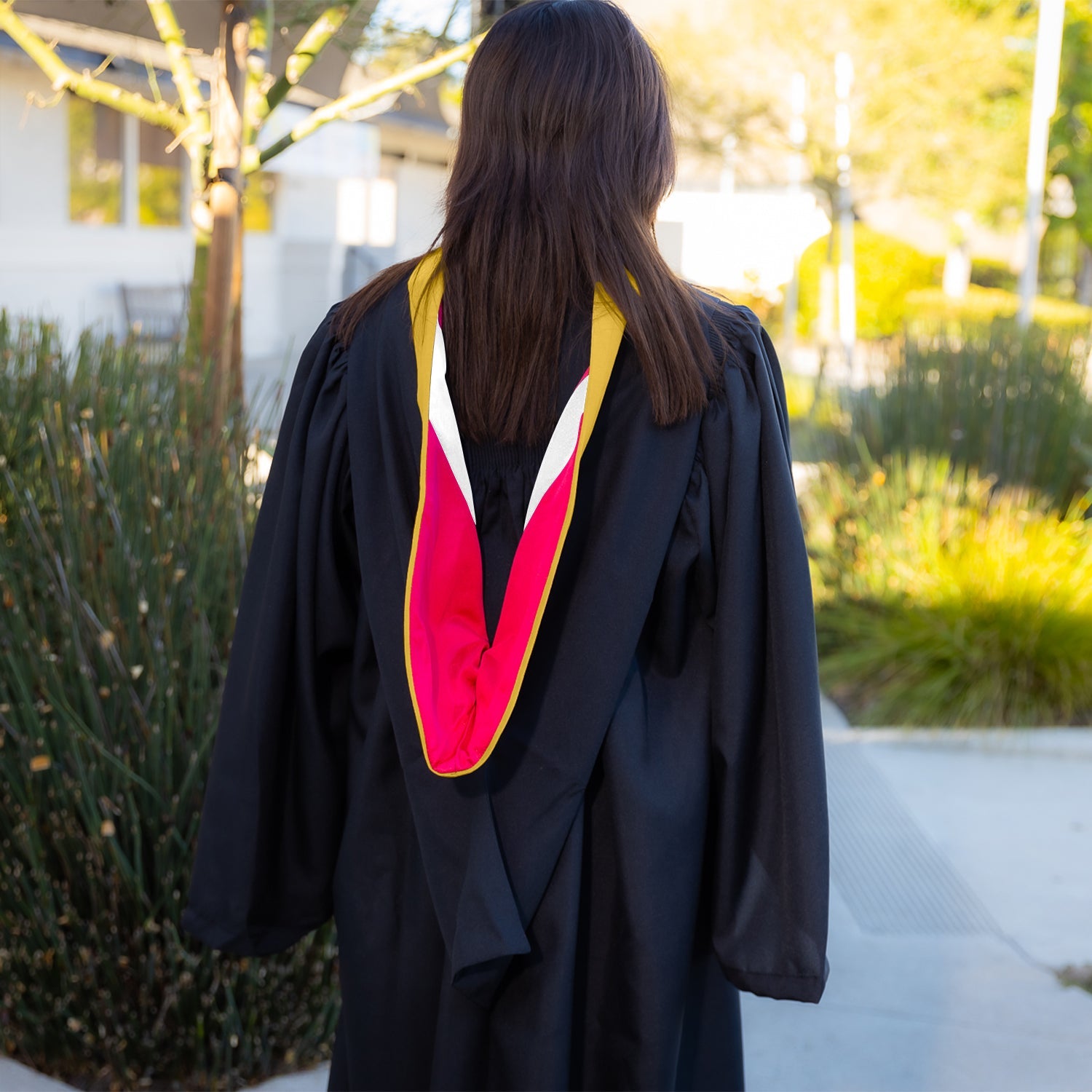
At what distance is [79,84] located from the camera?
2717mm

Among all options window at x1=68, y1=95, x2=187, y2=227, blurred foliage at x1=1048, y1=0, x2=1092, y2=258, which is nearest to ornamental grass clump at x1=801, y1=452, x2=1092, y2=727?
window at x1=68, y1=95, x2=187, y2=227

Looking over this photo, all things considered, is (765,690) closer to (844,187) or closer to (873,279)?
(844,187)

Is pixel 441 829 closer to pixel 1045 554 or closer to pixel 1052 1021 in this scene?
pixel 1052 1021

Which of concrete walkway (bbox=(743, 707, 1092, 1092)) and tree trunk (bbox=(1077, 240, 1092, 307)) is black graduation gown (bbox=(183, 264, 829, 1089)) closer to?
concrete walkway (bbox=(743, 707, 1092, 1092))

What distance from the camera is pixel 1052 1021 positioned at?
8.69 feet

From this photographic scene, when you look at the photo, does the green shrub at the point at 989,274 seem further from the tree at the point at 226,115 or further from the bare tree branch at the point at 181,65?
the bare tree branch at the point at 181,65

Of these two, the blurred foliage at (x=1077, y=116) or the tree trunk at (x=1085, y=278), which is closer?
the blurred foliage at (x=1077, y=116)

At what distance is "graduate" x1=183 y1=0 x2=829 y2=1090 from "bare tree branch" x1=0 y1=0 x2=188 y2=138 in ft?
4.73

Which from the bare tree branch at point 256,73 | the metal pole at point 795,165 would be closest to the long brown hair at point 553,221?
the bare tree branch at point 256,73

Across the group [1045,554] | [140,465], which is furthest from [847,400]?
[140,465]

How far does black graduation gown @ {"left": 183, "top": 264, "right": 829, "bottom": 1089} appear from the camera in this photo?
4.90 ft

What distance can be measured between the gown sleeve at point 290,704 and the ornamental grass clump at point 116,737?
426 millimetres

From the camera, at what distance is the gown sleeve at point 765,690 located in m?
1.50

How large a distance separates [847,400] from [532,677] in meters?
4.66
